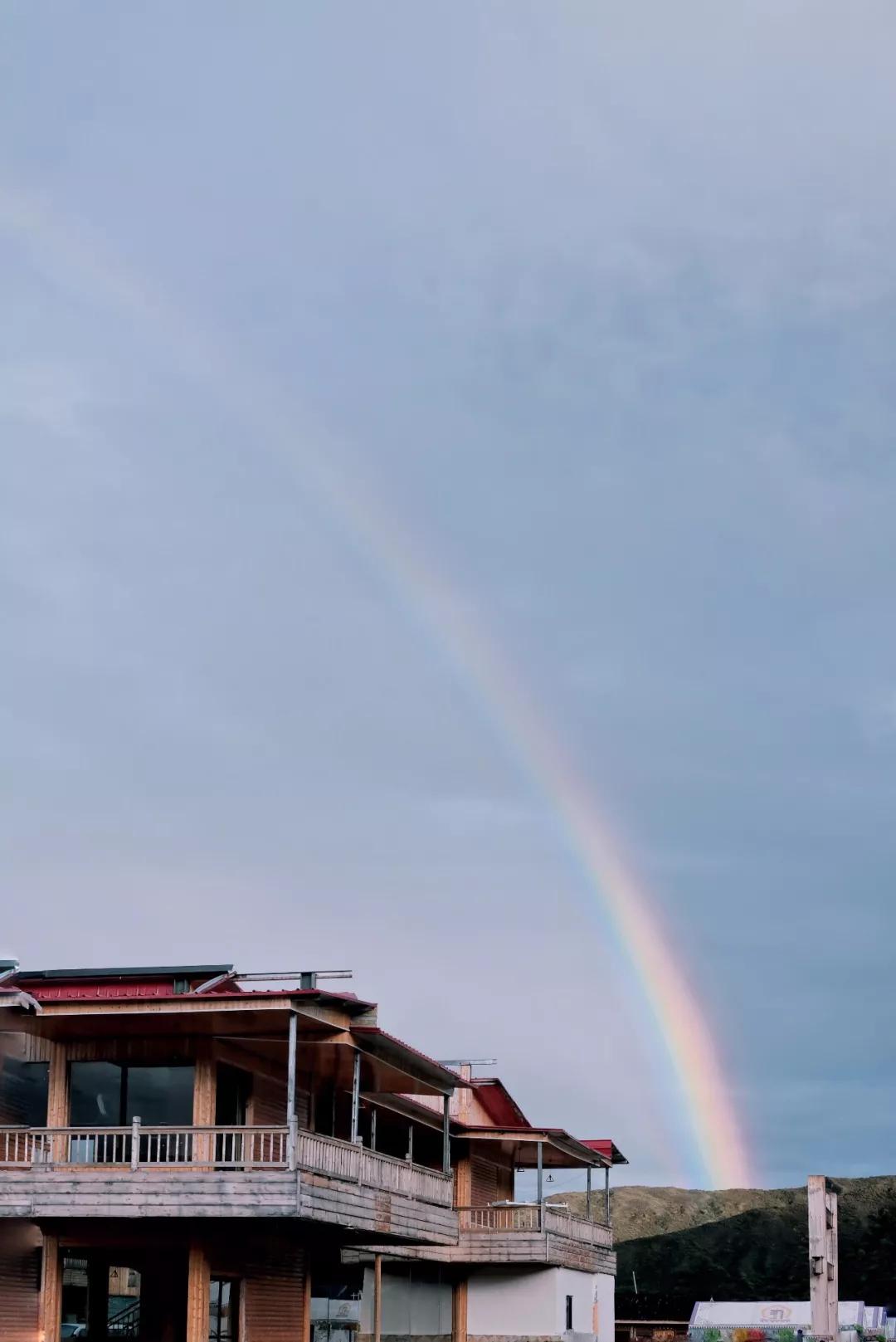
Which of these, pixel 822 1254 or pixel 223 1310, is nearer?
pixel 822 1254

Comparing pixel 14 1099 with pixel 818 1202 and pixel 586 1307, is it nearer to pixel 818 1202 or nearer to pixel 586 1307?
pixel 818 1202

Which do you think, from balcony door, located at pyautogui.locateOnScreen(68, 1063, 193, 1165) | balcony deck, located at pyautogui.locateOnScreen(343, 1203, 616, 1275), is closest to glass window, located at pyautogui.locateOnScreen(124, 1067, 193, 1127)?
balcony door, located at pyautogui.locateOnScreen(68, 1063, 193, 1165)

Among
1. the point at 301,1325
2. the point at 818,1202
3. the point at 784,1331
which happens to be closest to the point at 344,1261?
the point at 301,1325

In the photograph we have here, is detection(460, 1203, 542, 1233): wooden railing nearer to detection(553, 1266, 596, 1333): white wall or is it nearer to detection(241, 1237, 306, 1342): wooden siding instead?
detection(553, 1266, 596, 1333): white wall

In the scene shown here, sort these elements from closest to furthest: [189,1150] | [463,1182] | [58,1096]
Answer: [189,1150] → [58,1096] → [463,1182]

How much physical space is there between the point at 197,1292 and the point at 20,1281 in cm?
373

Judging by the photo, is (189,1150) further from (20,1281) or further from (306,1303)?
(306,1303)

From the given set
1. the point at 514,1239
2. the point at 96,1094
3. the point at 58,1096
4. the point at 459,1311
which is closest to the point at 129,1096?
the point at 96,1094

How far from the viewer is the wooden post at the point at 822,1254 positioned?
2572 centimetres

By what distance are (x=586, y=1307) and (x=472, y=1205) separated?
776cm

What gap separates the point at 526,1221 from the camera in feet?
181

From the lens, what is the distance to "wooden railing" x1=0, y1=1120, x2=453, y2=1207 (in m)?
32.2

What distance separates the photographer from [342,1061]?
127 feet

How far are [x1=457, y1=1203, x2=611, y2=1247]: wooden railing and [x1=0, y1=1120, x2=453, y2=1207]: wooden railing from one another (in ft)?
51.1
